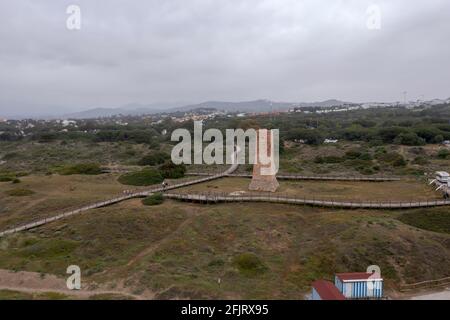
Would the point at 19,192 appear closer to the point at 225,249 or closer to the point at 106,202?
the point at 106,202

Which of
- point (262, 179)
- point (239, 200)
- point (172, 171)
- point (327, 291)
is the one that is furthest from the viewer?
point (172, 171)

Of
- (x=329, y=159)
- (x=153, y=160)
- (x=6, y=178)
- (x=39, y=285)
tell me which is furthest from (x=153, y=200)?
(x=329, y=159)

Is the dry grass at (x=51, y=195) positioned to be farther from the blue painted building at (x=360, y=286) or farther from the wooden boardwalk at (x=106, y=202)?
the blue painted building at (x=360, y=286)

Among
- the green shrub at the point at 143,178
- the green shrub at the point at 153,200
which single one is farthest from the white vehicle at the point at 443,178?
the green shrub at the point at 143,178

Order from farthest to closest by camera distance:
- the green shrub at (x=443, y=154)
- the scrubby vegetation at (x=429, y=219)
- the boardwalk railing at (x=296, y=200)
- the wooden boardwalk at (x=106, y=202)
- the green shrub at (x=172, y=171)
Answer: the green shrub at (x=443, y=154) < the green shrub at (x=172, y=171) < the boardwalk railing at (x=296, y=200) < the wooden boardwalk at (x=106, y=202) < the scrubby vegetation at (x=429, y=219)

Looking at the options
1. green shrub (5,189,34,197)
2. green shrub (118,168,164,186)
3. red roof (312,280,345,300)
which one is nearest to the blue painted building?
red roof (312,280,345,300)
